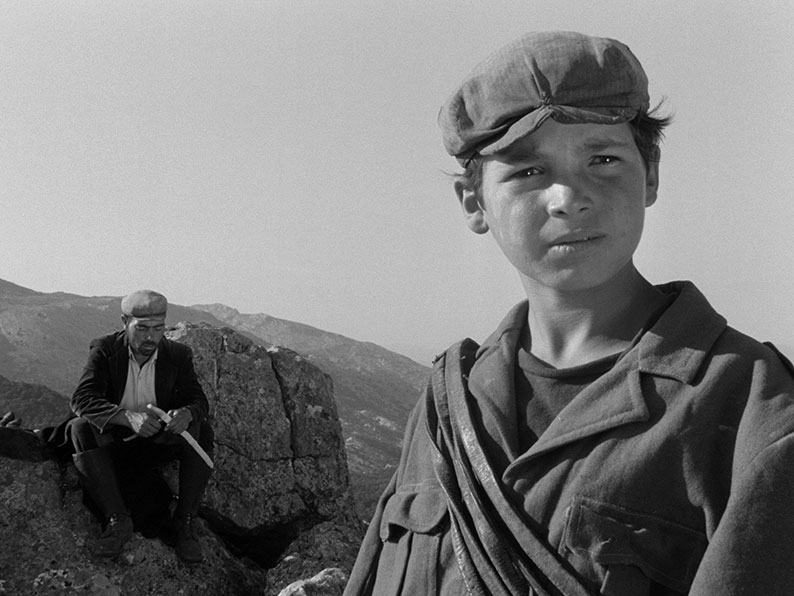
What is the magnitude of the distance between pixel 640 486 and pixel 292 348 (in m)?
27.1

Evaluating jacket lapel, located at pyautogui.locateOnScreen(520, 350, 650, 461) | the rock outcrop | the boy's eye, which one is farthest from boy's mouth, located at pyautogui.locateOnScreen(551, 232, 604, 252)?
the rock outcrop

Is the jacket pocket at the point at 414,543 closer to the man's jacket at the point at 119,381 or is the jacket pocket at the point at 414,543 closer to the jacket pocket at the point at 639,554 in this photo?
the jacket pocket at the point at 639,554

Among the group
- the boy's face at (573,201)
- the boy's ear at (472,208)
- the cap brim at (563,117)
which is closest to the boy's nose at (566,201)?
the boy's face at (573,201)

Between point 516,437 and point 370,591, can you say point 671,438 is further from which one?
point 370,591

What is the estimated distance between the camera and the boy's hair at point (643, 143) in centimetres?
174

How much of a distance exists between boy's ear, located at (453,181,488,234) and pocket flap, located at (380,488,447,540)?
682 millimetres

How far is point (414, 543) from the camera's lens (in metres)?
1.81

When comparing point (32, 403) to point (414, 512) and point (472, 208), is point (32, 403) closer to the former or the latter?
point (414, 512)

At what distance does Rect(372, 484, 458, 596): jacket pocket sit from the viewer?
1734 millimetres

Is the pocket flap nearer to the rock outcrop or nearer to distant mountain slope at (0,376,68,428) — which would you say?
the rock outcrop

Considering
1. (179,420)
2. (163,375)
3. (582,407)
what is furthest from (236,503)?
(582,407)

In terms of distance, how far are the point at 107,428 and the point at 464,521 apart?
664 centimetres

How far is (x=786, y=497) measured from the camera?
4.49 feet

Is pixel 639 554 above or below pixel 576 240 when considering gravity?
below
